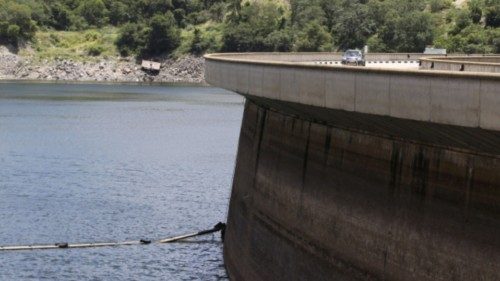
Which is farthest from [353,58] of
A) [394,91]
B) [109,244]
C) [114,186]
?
[394,91]

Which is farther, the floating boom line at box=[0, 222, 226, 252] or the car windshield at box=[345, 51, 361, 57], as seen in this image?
the car windshield at box=[345, 51, 361, 57]

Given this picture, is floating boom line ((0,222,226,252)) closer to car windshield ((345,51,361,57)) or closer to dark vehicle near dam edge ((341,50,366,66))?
dark vehicle near dam edge ((341,50,366,66))

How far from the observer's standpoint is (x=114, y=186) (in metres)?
62.2

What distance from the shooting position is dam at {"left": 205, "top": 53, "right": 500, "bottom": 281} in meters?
19.2

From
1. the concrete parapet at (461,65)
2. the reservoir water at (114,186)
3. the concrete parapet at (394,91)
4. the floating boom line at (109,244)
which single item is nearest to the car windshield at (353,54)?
the reservoir water at (114,186)

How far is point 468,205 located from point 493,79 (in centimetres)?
223

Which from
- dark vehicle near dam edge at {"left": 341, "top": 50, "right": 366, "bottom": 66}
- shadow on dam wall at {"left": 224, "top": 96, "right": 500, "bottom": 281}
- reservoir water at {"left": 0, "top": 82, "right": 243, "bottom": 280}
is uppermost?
shadow on dam wall at {"left": 224, "top": 96, "right": 500, "bottom": 281}

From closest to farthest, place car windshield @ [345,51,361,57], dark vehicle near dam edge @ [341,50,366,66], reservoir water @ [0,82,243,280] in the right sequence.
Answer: reservoir water @ [0,82,243,280]
dark vehicle near dam edge @ [341,50,366,66]
car windshield @ [345,51,361,57]

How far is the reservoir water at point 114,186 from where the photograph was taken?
40.5 metres

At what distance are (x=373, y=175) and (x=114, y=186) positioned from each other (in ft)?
133

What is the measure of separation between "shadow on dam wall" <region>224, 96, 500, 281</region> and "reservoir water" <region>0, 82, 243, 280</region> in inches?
335

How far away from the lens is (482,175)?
1933 centimetres

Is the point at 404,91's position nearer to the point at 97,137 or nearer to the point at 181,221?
the point at 181,221

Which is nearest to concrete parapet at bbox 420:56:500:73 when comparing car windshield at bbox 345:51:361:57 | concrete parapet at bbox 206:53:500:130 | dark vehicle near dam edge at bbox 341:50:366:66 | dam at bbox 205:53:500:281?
dam at bbox 205:53:500:281
